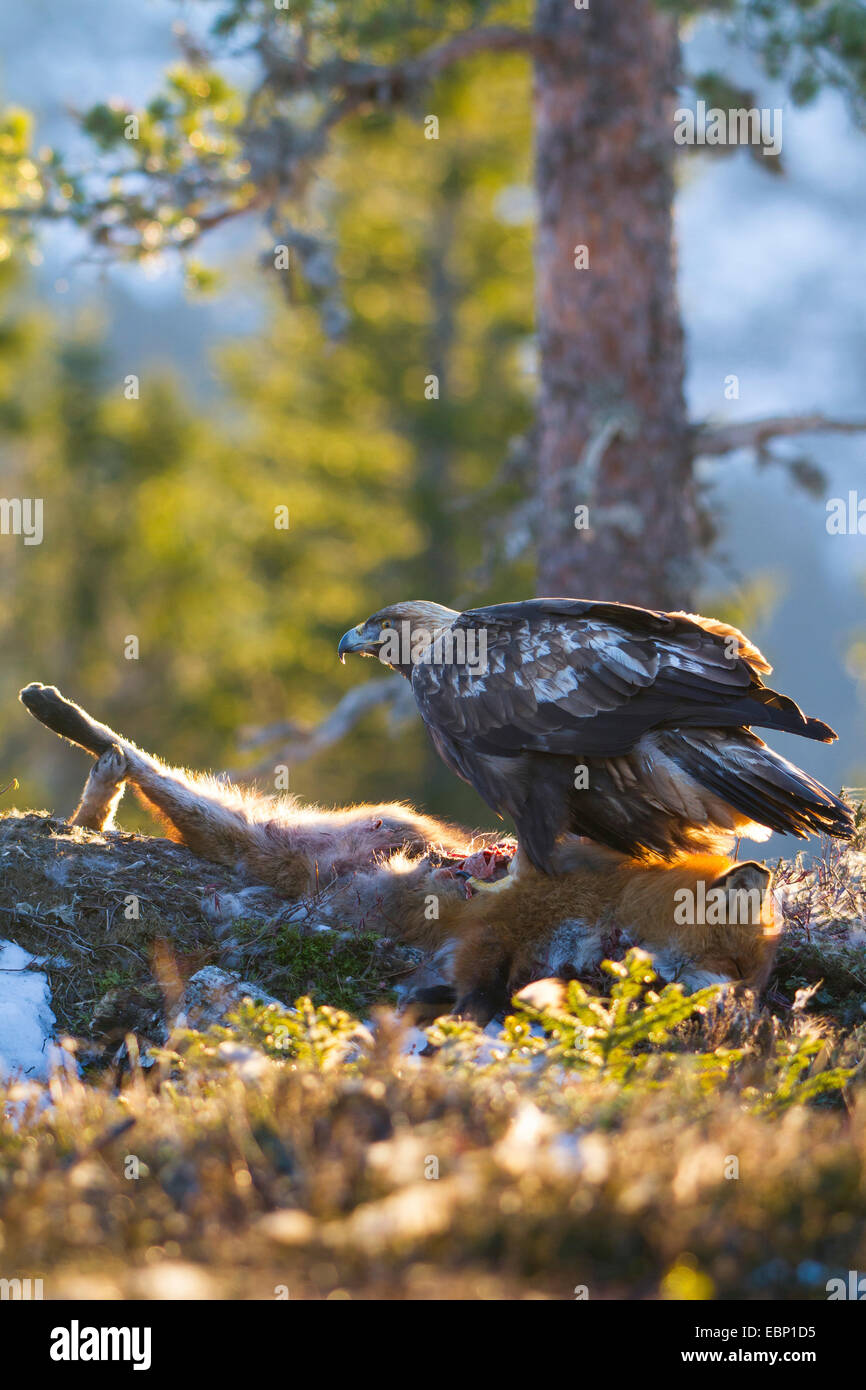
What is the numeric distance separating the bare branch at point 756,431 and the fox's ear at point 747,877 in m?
6.74

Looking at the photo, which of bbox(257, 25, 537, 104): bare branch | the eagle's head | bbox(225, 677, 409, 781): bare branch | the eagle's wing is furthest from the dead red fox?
bbox(257, 25, 537, 104): bare branch

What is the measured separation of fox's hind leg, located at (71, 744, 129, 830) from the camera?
5.32 meters

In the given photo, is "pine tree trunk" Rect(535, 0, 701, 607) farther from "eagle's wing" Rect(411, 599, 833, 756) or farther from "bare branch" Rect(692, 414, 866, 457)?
"eagle's wing" Rect(411, 599, 833, 756)

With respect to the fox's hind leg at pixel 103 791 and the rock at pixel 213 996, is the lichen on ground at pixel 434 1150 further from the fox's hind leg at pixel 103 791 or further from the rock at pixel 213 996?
the fox's hind leg at pixel 103 791

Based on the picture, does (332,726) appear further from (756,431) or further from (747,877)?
(747,877)

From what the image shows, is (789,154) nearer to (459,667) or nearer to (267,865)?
(459,667)

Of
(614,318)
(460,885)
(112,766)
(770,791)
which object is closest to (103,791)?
(112,766)

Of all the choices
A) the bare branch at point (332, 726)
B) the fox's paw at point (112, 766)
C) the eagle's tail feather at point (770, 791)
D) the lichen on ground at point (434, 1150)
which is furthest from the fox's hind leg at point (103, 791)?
the bare branch at point (332, 726)

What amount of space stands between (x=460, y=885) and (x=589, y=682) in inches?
39.2

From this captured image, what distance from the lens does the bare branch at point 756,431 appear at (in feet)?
32.7

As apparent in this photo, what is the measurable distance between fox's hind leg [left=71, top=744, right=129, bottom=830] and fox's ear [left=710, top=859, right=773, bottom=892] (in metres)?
2.77

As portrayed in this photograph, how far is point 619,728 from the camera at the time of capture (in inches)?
186
